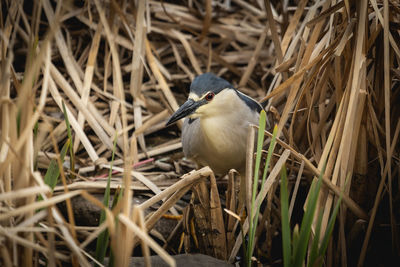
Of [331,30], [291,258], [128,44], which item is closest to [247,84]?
[128,44]

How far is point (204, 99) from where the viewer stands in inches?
84.0

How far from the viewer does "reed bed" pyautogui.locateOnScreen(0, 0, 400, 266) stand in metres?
1.18

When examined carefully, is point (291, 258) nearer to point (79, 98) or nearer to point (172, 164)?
point (172, 164)

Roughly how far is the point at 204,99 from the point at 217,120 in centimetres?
13

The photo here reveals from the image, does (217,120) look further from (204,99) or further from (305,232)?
(305,232)

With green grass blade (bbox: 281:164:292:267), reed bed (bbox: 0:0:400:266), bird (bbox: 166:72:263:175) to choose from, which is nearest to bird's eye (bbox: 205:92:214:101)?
bird (bbox: 166:72:263:175)

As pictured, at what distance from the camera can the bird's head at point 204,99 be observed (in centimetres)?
211

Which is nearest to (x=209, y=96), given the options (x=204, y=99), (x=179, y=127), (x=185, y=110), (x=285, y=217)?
(x=204, y=99)

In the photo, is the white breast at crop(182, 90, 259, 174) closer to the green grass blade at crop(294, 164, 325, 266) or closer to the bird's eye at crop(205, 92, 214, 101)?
the bird's eye at crop(205, 92, 214, 101)

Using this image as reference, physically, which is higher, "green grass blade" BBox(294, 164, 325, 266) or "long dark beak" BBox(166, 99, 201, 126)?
"long dark beak" BBox(166, 99, 201, 126)

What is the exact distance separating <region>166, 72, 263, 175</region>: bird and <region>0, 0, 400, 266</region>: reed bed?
0.13m

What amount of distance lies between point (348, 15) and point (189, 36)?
1.64m

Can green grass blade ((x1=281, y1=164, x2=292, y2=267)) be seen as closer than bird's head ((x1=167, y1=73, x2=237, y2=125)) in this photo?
Yes

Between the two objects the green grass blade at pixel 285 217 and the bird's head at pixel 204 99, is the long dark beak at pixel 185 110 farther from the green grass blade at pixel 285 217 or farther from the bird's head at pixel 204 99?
the green grass blade at pixel 285 217
